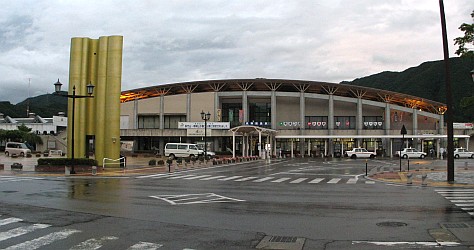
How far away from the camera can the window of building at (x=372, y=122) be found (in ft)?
261

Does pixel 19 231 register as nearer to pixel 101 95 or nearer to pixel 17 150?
pixel 101 95

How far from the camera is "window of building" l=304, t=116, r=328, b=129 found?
8006 cm

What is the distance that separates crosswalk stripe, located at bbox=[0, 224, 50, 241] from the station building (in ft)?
213

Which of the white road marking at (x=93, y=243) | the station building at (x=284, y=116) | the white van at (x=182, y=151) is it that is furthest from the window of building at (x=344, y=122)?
the white road marking at (x=93, y=243)

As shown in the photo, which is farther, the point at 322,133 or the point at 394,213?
the point at 322,133

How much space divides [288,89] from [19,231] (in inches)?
2938

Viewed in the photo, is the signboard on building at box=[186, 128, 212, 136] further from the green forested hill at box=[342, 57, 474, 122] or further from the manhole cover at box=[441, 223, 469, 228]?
the manhole cover at box=[441, 223, 469, 228]

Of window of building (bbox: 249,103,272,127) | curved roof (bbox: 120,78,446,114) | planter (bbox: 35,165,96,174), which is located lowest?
planter (bbox: 35,165,96,174)

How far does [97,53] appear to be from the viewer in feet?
126

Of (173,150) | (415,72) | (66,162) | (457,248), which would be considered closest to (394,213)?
(457,248)

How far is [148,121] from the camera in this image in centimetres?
8394

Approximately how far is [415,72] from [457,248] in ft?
476

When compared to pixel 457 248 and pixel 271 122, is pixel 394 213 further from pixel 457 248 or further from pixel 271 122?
pixel 271 122

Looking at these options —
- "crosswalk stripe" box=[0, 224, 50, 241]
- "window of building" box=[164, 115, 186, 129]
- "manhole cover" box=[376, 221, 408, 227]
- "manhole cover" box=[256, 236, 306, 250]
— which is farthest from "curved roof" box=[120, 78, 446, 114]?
"manhole cover" box=[256, 236, 306, 250]
